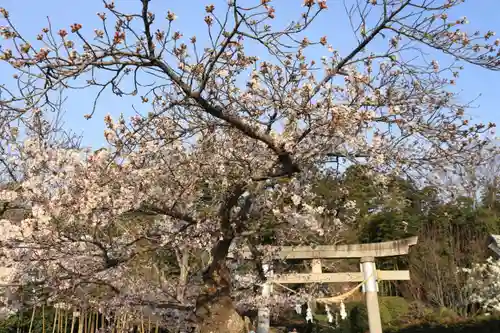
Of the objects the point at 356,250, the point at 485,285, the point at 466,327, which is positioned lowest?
the point at 466,327

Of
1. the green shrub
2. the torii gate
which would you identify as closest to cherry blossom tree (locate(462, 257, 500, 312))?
the green shrub

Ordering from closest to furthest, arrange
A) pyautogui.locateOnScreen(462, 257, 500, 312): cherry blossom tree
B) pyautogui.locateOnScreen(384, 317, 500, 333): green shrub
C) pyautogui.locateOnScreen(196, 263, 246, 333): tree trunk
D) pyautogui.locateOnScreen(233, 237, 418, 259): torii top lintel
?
pyautogui.locateOnScreen(196, 263, 246, 333): tree trunk, pyautogui.locateOnScreen(233, 237, 418, 259): torii top lintel, pyautogui.locateOnScreen(384, 317, 500, 333): green shrub, pyautogui.locateOnScreen(462, 257, 500, 312): cherry blossom tree

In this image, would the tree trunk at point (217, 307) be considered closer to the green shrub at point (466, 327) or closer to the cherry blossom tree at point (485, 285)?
the green shrub at point (466, 327)

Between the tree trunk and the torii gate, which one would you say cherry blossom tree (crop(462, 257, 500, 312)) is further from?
the tree trunk

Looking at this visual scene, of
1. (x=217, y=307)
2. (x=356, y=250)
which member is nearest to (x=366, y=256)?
(x=356, y=250)

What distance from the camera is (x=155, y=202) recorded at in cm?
433

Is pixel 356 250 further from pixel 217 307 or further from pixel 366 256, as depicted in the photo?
pixel 217 307

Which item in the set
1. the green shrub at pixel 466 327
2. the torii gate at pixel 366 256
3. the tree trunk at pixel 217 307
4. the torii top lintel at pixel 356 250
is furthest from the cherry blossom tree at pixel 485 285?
the tree trunk at pixel 217 307

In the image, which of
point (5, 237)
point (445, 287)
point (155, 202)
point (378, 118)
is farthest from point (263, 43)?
point (445, 287)

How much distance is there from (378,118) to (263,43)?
4.30 feet

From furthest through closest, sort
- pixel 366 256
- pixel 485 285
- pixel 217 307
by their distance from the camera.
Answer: pixel 485 285
pixel 366 256
pixel 217 307

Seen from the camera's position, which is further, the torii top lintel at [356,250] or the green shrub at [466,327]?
the green shrub at [466,327]

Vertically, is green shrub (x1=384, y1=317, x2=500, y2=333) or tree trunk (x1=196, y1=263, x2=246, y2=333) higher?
tree trunk (x1=196, y1=263, x2=246, y2=333)

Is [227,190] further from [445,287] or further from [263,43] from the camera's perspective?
[445,287]
